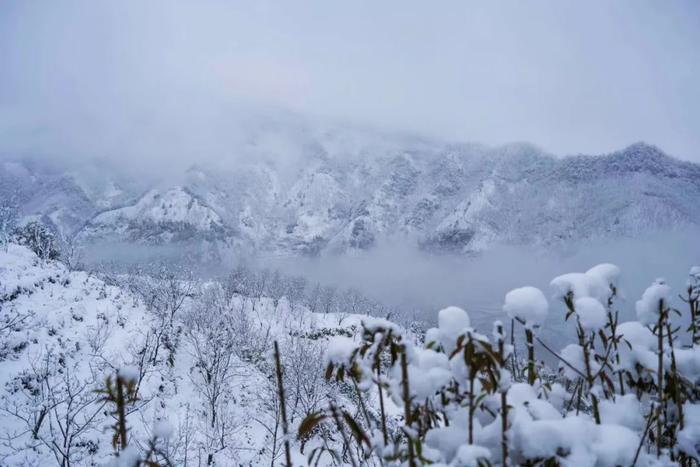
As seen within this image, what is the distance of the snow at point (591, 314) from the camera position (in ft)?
6.20

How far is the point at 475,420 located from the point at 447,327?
499mm

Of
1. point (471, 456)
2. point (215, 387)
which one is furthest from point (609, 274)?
point (215, 387)

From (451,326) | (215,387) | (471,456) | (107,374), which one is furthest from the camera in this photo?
(215,387)

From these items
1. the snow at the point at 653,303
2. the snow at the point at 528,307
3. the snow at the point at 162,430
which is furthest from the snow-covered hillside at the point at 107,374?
the snow at the point at 653,303

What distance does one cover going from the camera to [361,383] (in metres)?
1.89

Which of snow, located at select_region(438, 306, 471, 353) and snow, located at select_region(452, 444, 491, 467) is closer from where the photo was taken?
snow, located at select_region(452, 444, 491, 467)

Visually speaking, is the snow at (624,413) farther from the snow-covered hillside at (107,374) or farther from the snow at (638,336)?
the snow-covered hillside at (107,374)

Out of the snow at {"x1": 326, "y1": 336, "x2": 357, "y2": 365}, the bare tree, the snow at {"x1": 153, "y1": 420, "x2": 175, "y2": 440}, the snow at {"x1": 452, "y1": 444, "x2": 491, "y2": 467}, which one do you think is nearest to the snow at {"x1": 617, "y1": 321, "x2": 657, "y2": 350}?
the snow at {"x1": 452, "y1": 444, "x2": 491, "y2": 467}

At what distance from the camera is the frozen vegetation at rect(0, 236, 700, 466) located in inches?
62.7

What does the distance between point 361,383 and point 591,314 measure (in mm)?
1280

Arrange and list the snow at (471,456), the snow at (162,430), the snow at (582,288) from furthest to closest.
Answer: the snow at (582,288)
the snow at (162,430)
the snow at (471,456)

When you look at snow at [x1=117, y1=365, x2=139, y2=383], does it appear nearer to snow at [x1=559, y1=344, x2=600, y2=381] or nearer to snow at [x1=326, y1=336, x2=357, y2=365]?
snow at [x1=326, y1=336, x2=357, y2=365]

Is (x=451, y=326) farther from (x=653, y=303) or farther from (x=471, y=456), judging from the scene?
(x=653, y=303)

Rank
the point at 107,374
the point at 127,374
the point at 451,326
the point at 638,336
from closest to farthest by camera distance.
Result: the point at 127,374
the point at 451,326
the point at 638,336
the point at 107,374
